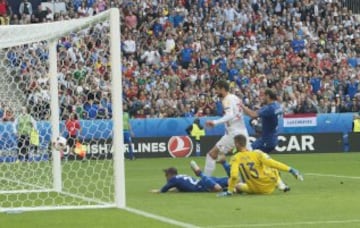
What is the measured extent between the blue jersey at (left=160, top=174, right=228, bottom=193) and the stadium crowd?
20.4m

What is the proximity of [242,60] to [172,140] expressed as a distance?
872 centimetres

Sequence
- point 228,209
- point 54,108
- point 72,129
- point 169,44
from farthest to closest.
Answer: point 169,44, point 72,129, point 54,108, point 228,209

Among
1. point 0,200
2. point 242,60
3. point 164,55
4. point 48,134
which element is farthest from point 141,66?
point 0,200

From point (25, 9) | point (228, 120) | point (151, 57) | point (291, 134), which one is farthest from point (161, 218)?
point (25, 9)

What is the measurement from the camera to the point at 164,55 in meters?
42.7

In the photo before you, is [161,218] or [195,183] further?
[195,183]

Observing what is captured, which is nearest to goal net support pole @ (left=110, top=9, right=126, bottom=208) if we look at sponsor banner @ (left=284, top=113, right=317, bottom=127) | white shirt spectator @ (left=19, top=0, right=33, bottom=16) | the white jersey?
the white jersey

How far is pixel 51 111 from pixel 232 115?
3.54 meters

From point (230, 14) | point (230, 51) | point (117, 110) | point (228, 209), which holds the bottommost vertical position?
point (228, 209)

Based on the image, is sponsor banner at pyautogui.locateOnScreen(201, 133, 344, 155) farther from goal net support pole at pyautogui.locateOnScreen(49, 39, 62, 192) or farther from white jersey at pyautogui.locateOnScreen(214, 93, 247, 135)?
goal net support pole at pyautogui.locateOnScreen(49, 39, 62, 192)

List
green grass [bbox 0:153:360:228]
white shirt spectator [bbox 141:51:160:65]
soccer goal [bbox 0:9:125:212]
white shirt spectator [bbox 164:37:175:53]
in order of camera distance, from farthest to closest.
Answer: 1. white shirt spectator [bbox 164:37:175:53]
2. white shirt spectator [bbox 141:51:160:65]
3. soccer goal [bbox 0:9:125:212]
4. green grass [bbox 0:153:360:228]

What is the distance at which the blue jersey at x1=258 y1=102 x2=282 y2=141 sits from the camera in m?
18.8

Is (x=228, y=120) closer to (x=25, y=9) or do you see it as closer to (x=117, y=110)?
(x=117, y=110)

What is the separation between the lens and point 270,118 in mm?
18953
